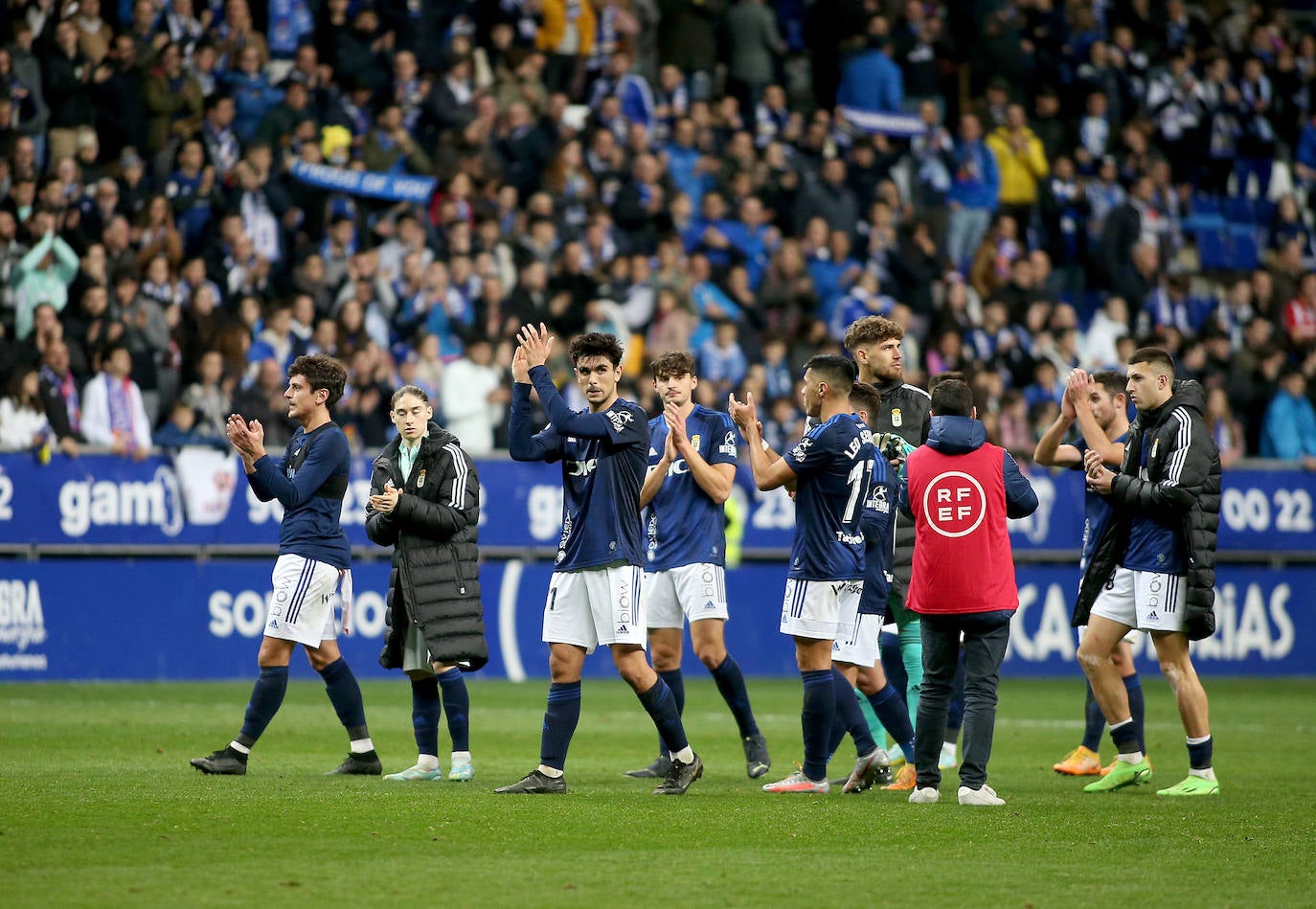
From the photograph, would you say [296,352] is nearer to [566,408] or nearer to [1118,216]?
[566,408]

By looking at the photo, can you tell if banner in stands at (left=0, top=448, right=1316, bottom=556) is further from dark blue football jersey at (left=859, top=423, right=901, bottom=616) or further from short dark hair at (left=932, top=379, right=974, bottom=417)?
short dark hair at (left=932, top=379, right=974, bottom=417)

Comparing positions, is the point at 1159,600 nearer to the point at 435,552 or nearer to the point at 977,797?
the point at 977,797

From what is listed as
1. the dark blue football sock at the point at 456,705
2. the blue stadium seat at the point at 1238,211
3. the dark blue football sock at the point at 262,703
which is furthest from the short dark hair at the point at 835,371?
the blue stadium seat at the point at 1238,211

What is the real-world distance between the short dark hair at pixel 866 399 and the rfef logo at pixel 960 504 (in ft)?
3.44

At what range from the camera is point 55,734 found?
12461mm

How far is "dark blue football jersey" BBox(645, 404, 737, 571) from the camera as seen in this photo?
1137 centimetres

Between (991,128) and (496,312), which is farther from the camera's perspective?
(991,128)

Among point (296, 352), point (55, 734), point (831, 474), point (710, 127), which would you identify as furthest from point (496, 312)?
point (831, 474)

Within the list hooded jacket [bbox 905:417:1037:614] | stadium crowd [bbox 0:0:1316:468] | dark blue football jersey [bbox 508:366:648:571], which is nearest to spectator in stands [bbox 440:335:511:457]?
stadium crowd [bbox 0:0:1316:468]

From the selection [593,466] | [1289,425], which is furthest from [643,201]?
[593,466]

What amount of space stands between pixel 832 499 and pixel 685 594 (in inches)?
63.0

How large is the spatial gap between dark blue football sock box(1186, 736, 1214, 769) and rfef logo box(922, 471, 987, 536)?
2115 millimetres

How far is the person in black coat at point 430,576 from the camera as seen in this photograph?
10.4 metres

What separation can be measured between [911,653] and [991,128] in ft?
54.6
